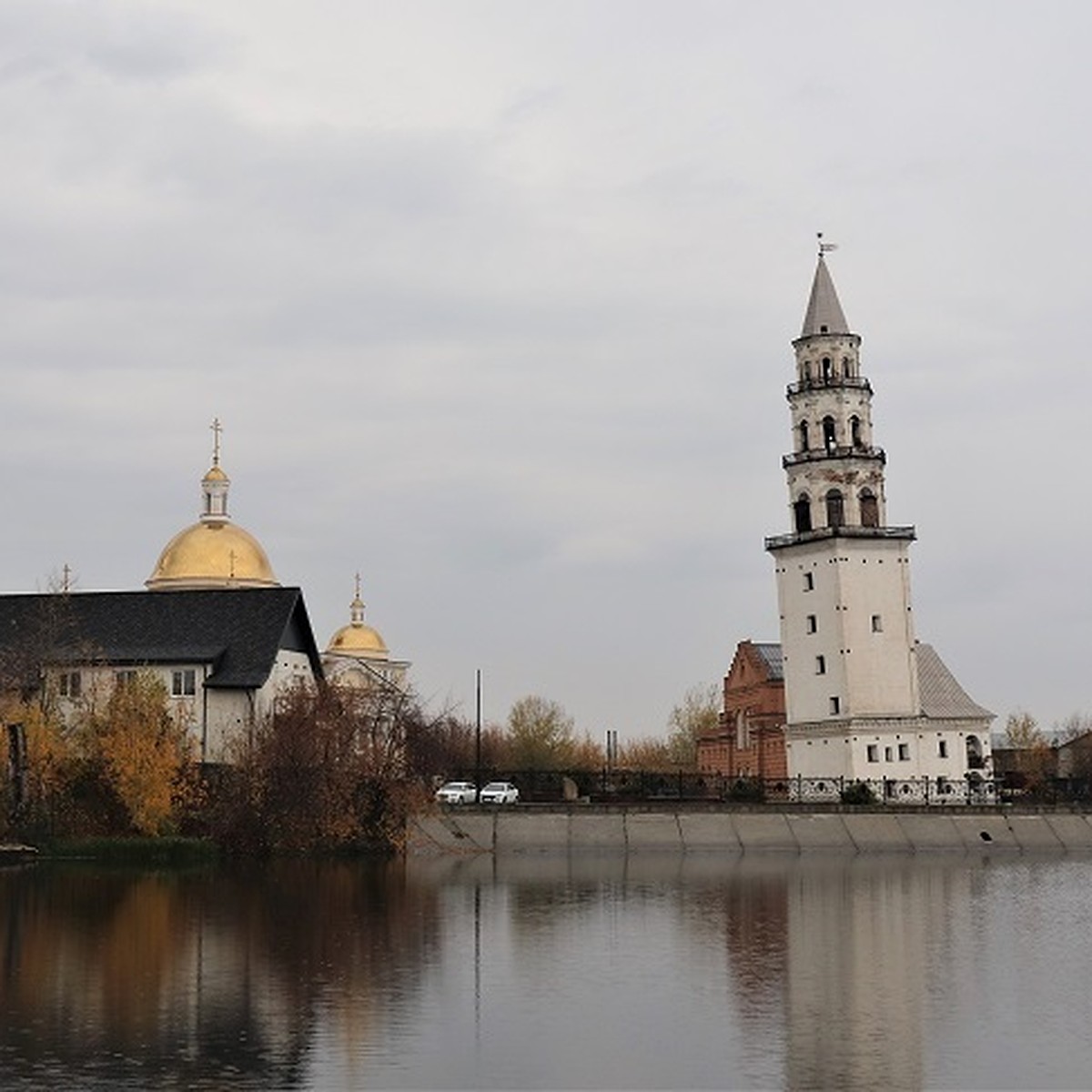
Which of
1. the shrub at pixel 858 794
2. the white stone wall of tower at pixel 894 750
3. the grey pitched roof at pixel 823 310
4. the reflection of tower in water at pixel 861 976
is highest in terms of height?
the grey pitched roof at pixel 823 310

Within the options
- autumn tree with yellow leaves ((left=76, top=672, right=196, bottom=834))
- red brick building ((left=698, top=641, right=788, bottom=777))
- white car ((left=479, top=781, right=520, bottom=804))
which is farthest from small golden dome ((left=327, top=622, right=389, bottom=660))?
autumn tree with yellow leaves ((left=76, top=672, right=196, bottom=834))

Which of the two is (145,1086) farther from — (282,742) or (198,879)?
(282,742)

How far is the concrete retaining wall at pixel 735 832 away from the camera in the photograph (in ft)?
207

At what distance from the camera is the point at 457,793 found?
2918 inches

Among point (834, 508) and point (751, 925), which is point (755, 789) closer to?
point (834, 508)

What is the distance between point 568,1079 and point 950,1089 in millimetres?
3835

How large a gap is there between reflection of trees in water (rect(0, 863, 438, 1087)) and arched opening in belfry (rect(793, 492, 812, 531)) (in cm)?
5287

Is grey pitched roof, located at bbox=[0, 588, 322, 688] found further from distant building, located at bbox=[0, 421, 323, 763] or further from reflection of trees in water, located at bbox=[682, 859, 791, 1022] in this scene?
reflection of trees in water, located at bbox=[682, 859, 791, 1022]

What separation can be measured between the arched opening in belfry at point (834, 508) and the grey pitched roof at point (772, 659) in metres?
9.49

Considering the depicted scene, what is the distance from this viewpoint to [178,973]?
24359 millimetres

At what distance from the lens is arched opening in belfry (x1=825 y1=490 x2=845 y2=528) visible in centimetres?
8894

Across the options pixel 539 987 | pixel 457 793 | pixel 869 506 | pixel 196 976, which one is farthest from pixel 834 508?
pixel 196 976

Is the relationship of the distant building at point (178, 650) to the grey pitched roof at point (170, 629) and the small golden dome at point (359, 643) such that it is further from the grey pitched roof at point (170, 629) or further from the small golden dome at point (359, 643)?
the small golden dome at point (359, 643)

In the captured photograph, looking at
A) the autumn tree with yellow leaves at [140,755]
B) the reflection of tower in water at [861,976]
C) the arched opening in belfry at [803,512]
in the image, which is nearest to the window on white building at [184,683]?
the autumn tree with yellow leaves at [140,755]
